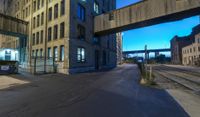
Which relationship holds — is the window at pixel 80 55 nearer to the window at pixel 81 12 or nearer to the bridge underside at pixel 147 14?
the window at pixel 81 12

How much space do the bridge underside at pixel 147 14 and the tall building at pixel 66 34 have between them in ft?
11.4

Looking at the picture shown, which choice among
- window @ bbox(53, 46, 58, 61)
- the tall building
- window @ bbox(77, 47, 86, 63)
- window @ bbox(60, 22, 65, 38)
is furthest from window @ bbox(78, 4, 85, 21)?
window @ bbox(53, 46, 58, 61)

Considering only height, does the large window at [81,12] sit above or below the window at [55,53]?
above

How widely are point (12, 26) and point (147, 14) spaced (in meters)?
23.2

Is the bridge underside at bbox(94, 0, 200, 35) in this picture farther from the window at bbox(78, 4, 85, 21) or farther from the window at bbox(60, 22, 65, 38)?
the window at bbox(60, 22, 65, 38)

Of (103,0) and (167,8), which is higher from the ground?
(103,0)

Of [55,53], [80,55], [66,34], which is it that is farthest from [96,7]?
[55,53]

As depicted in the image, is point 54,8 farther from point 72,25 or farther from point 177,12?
point 177,12

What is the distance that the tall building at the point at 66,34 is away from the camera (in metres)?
22.7

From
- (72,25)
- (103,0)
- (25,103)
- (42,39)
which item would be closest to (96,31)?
(72,25)

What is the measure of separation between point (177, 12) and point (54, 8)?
17.1 m

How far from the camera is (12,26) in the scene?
100.0 ft

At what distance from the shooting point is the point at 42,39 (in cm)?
2873

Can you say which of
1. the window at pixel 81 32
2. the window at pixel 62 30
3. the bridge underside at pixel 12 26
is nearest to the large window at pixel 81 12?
the window at pixel 81 32
